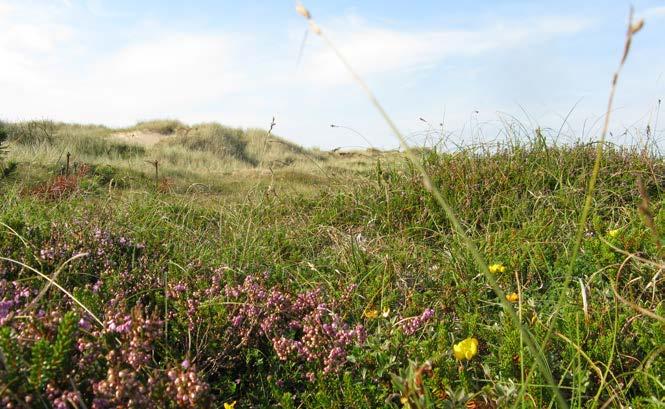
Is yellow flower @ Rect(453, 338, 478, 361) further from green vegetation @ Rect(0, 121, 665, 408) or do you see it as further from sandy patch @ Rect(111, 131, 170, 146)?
sandy patch @ Rect(111, 131, 170, 146)

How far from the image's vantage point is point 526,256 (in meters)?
3.45

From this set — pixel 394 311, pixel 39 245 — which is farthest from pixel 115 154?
pixel 394 311

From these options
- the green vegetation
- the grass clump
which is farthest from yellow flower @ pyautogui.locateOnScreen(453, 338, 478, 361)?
the grass clump

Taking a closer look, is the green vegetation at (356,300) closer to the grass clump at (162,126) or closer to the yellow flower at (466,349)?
the yellow flower at (466,349)

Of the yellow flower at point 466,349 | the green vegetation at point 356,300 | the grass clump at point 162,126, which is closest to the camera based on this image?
the green vegetation at point 356,300

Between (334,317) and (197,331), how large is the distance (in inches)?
21.6

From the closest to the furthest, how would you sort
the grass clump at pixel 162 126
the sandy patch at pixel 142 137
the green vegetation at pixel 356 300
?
the green vegetation at pixel 356 300, the sandy patch at pixel 142 137, the grass clump at pixel 162 126

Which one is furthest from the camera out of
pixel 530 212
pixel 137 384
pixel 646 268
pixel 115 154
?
pixel 115 154

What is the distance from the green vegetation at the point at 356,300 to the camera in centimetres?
181

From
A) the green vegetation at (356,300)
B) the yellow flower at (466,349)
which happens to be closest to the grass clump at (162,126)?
the green vegetation at (356,300)

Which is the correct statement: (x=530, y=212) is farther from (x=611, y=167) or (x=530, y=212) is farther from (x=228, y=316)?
(x=228, y=316)

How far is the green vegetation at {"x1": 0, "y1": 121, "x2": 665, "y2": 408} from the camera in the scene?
1.81 m

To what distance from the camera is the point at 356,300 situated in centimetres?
291

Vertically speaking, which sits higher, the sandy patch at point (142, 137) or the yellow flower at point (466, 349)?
the yellow flower at point (466, 349)
